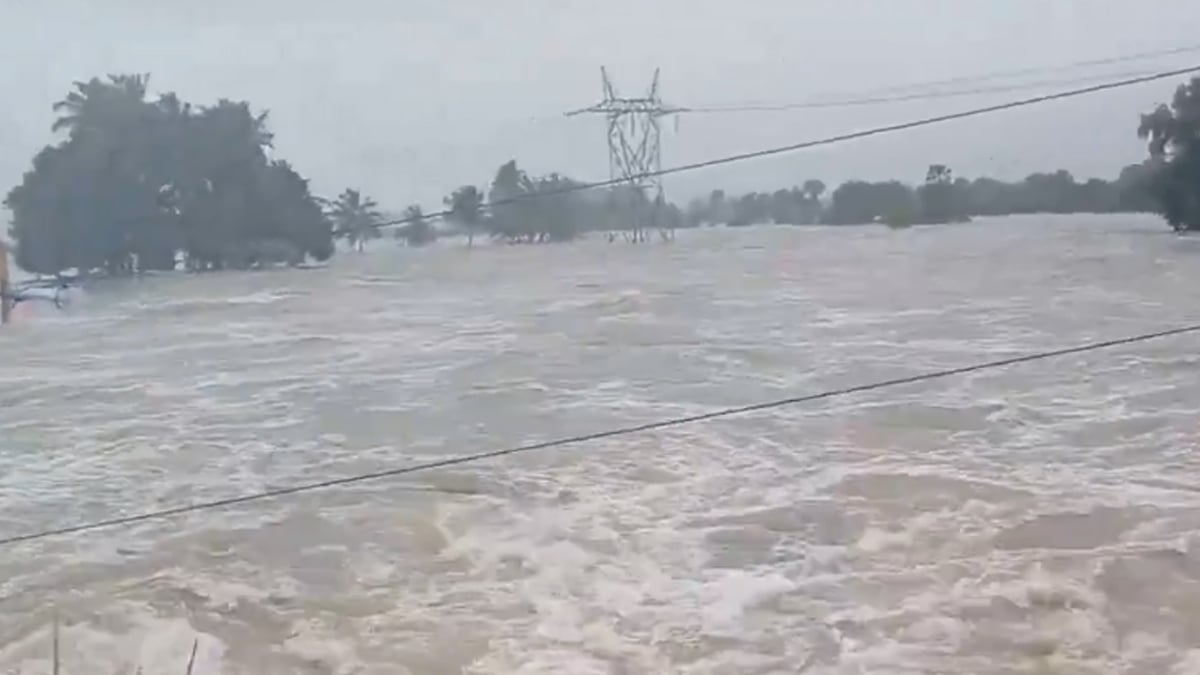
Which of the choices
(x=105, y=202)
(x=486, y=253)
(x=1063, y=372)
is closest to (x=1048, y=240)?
(x=1063, y=372)

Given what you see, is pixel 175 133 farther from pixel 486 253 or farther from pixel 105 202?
pixel 486 253

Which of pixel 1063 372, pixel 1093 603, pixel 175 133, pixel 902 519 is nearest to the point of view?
pixel 1093 603

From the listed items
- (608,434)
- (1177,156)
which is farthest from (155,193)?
(1177,156)

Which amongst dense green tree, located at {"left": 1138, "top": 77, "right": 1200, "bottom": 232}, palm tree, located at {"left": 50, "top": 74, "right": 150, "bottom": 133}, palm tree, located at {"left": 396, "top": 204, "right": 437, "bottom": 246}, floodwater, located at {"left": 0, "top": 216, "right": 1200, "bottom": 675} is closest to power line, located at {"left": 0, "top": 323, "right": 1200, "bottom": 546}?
floodwater, located at {"left": 0, "top": 216, "right": 1200, "bottom": 675}

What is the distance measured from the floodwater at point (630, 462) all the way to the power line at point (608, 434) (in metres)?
0.02

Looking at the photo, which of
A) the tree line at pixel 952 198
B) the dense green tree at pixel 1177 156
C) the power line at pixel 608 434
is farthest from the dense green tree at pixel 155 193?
the dense green tree at pixel 1177 156

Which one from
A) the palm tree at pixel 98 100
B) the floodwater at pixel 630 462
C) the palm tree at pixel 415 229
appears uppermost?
the palm tree at pixel 98 100

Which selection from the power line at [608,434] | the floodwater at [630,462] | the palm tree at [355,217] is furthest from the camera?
the palm tree at [355,217]

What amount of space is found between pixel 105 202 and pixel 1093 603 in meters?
1.62

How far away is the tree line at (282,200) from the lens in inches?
76.5

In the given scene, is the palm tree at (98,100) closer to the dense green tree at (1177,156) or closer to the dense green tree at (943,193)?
the dense green tree at (943,193)

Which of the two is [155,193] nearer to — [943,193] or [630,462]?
[630,462]

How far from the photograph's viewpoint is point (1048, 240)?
217 centimetres

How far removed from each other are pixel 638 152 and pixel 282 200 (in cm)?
61
